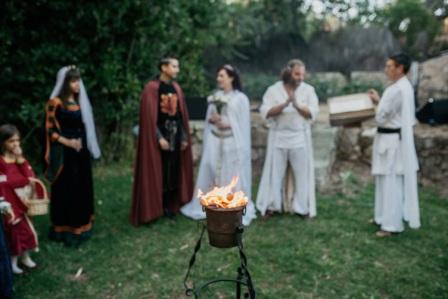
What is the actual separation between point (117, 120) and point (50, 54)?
1899 millimetres

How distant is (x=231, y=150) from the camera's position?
6020 mm

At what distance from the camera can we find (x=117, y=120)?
9.14m

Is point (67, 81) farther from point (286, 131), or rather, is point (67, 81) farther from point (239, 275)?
point (239, 275)

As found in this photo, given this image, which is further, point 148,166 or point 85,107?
point 148,166

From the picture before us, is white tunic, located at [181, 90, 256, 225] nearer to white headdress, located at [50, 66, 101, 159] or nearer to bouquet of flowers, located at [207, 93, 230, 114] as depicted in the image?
bouquet of flowers, located at [207, 93, 230, 114]

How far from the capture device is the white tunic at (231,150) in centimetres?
600

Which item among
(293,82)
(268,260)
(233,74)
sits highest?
(233,74)

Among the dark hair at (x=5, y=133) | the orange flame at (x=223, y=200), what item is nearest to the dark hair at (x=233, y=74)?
the dark hair at (x=5, y=133)

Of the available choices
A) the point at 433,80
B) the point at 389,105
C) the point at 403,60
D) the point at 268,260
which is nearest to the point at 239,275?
the point at 268,260

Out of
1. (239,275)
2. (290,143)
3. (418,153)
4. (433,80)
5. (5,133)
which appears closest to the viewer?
(239,275)

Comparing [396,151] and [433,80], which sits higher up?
[433,80]

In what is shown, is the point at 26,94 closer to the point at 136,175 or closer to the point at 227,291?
the point at 136,175

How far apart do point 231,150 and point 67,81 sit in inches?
91.9

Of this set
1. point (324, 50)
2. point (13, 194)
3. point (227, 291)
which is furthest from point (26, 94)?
point (324, 50)
